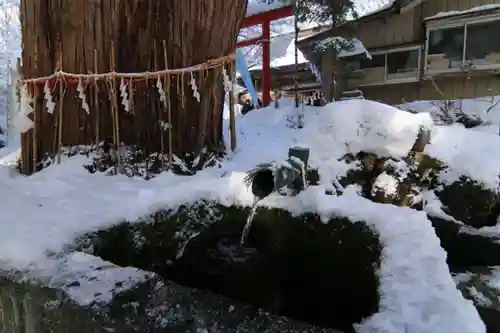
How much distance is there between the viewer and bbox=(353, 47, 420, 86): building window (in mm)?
9641

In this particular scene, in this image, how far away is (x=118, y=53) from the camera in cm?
271

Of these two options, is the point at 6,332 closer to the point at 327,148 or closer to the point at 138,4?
the point at 138,4

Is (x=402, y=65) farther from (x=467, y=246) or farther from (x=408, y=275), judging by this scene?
(x=408, y=275)

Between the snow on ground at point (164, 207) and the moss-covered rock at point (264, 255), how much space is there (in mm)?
61

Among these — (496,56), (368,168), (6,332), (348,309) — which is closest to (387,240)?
(348,309)

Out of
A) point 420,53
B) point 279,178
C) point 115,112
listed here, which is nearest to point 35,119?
point 115,112

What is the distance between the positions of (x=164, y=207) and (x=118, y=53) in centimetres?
125

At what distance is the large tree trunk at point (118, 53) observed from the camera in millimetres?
2672

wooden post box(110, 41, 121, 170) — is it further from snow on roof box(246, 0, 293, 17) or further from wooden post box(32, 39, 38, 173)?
snow on roof box(246, 0, 293, 17)

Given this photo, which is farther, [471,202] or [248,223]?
[471,202]

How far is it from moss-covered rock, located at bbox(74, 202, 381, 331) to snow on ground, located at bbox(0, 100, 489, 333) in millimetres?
61

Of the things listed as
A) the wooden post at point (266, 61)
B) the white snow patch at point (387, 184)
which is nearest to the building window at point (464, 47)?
the wooden post at point (266, 61)

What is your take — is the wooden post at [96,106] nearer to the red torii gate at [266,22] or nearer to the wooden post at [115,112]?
the wooden post at [115,112]

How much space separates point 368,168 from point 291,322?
114 inches
